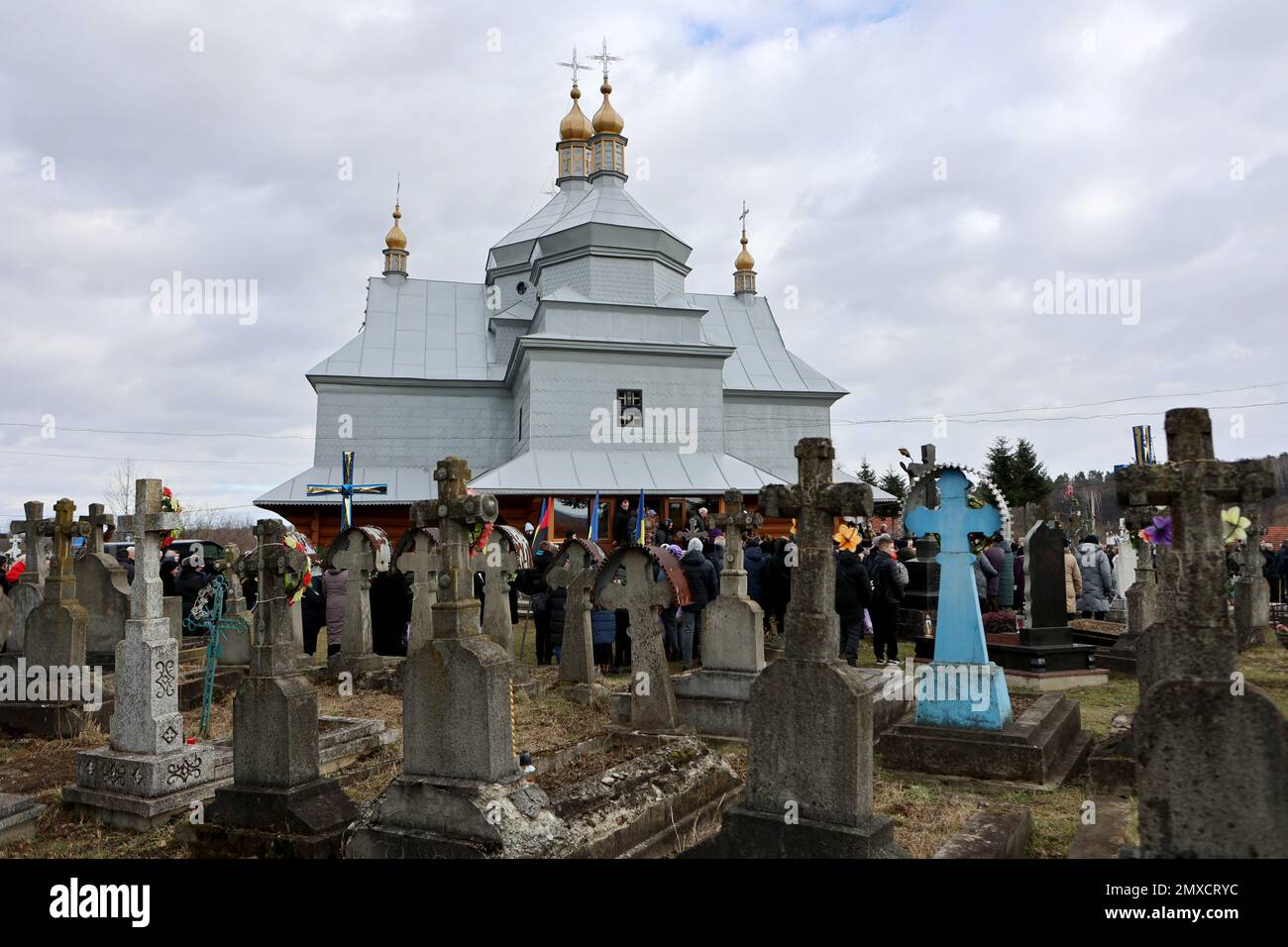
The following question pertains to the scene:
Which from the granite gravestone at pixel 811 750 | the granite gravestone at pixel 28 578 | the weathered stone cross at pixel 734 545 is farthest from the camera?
the granite gravestone at pixel 28 578

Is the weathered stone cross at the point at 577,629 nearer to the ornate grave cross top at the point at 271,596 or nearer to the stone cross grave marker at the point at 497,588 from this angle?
the stone cross grave marker at the point at 497,588

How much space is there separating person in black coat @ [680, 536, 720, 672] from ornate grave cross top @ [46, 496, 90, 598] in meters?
7.26

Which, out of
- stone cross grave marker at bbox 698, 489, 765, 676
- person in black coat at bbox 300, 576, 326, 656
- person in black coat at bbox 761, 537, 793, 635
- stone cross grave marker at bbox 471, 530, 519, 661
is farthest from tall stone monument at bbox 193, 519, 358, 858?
person in black coat at bbox 761, 537, 793, 635

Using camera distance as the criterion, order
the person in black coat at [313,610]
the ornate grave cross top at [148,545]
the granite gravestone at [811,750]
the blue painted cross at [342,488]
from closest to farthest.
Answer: the granite gravestone at [811,750], the ornate grave cross top at [148,545], the person in black coat at [313,610], the blue painted cross at [342,488]

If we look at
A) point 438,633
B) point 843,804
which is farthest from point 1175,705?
point 438,633

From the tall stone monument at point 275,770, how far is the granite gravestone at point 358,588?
5.90 m

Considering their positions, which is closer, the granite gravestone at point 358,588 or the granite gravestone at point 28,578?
the granite gravestone at point 28,578

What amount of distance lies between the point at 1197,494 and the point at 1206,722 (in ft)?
2.89

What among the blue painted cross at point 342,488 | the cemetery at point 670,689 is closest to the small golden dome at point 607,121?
the blue painted cross at point 342,488

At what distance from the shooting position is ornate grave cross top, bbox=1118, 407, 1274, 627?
3.34m

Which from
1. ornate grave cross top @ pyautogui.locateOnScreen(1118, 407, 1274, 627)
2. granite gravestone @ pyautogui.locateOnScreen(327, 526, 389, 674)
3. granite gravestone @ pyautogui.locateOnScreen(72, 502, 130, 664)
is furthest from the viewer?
granite gravestone @ pyautogui.locateOnScreen(327, 526, 389, 674)

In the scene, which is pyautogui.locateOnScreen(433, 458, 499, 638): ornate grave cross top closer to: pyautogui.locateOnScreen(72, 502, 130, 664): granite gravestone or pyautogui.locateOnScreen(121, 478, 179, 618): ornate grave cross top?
pyautogui.locateOnScreen(121, 478, 179, 618): ornate grave cross top

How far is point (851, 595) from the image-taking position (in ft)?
37.8

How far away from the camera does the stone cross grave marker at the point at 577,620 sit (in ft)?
35.3
